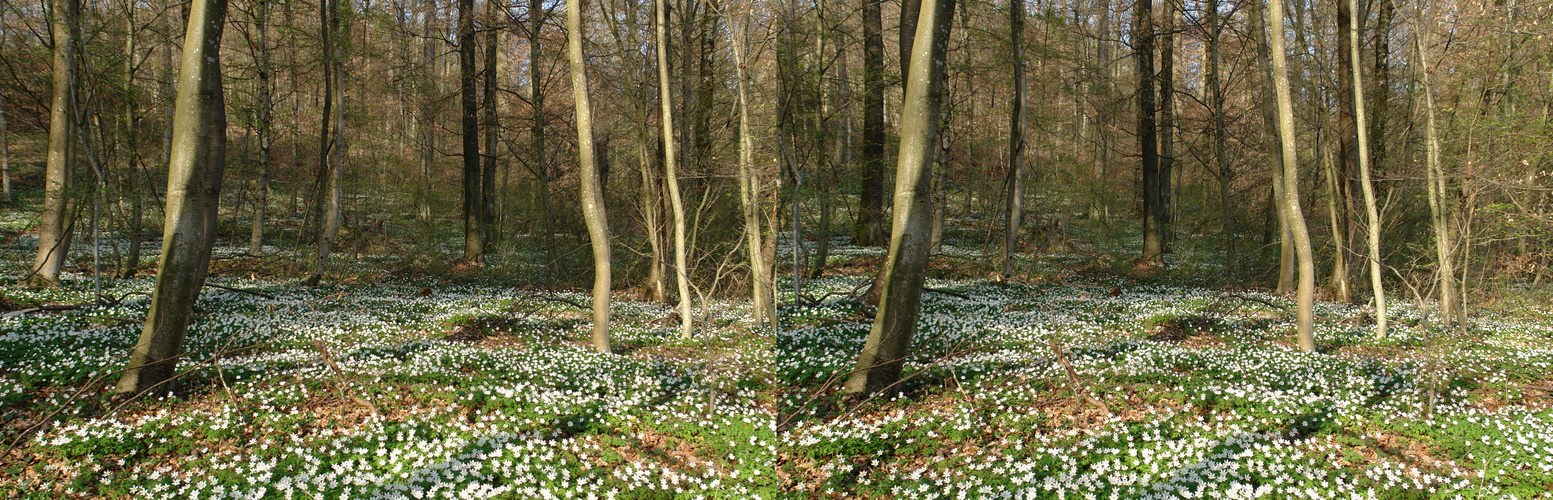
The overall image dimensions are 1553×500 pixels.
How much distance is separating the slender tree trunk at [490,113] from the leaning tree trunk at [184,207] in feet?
43.6

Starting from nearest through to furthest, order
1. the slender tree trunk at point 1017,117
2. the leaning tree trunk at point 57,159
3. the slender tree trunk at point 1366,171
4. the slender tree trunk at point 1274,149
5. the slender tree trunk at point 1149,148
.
→ the slender tree trunk at point 1366,171 < the slender tree trunk at point 1274,149 < the leaning tree trunk at point 57,159 < the slender tree trunk at point 1017,117 < the slender tree trunk at point 1149,148

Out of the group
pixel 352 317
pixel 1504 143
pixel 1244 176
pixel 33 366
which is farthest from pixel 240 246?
pixel 1244 176

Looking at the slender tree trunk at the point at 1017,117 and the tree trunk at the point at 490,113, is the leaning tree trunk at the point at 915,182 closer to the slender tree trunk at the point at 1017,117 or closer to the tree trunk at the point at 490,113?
the slender tree trunk at the point at 1017,117

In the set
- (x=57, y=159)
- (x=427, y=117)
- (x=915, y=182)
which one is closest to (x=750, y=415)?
(x=915, y=182)

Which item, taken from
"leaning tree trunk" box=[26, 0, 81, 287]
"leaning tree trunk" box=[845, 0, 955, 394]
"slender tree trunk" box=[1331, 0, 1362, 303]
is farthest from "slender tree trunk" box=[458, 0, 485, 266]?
"slender tree trunk" box=[1331, 0, 1362, 303]

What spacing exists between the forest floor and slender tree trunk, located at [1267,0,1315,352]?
67cm

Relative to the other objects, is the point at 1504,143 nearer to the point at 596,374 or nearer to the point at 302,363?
the point at 596,374

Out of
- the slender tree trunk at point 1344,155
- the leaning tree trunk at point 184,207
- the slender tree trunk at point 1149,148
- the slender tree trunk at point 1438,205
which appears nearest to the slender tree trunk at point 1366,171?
the slender tree trunk at point 1438,205

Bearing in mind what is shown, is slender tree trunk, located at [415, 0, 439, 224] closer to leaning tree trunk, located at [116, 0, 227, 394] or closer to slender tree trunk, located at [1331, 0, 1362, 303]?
leaning tree trunk, located at [116, 0, 227, 394]

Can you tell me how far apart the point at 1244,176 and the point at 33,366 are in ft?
118

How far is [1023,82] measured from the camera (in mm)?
16859

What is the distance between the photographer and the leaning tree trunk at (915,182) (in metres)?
7.11

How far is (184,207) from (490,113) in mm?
16414

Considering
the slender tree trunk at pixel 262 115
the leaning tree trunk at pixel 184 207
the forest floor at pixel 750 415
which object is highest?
the slender tree trunk at pixel 262 115
